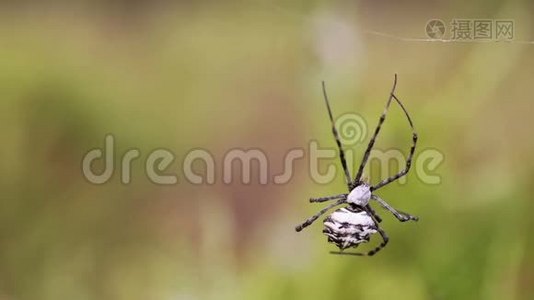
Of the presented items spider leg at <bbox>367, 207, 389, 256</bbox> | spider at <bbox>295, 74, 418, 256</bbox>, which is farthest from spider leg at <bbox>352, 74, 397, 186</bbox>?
spider leg at <bbox>367, 207, 389, 256</bbox>

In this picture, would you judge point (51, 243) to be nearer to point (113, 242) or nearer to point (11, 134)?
point (113, 242)

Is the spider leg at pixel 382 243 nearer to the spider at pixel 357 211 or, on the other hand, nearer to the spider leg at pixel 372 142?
the spider at pixel 357 211

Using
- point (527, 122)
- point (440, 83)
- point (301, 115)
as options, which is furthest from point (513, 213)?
point (301, 115)

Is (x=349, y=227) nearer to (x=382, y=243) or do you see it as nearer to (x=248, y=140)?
(x=382, y=243)

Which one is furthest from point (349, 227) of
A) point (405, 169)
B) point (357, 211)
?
point (405, 169)

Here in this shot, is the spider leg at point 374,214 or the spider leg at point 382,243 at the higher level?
the spider leg at point 374,214

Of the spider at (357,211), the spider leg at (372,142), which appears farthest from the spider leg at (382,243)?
the spider leg at (372,142)

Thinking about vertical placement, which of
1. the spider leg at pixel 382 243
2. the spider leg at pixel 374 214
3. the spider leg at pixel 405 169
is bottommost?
the spider leg at pixel 382 243

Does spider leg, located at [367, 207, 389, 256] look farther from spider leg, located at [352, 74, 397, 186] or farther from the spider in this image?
spider leg, located at [352, 74, 397, 186]
